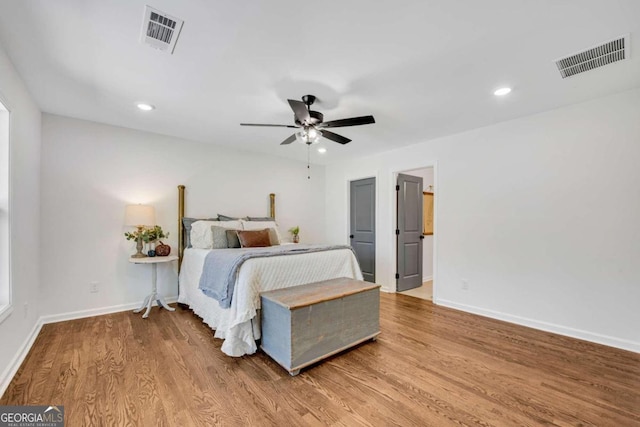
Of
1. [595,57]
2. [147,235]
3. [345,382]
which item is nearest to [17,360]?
[147,235]

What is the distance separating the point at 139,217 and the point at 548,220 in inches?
192

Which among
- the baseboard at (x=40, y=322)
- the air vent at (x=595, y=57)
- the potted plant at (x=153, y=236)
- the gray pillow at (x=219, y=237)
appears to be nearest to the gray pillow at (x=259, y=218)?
the gray pillow at (x=219, y=237)

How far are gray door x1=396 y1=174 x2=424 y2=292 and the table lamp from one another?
12.3 feet

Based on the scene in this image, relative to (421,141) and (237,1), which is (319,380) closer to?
(237,1)

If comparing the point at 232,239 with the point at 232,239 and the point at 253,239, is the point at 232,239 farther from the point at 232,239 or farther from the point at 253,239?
the point at 253,239

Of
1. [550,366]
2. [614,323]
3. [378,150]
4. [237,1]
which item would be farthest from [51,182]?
[614,323]

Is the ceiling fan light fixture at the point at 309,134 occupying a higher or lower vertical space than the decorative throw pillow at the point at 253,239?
higher

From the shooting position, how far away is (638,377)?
2.17m

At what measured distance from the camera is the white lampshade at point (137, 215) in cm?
347

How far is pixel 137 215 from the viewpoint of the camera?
349cm

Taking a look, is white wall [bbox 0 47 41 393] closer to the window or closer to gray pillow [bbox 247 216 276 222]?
the window

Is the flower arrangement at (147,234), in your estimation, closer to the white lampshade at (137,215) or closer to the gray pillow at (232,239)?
the white lampshade at (137,215)

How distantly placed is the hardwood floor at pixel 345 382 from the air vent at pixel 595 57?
2456 mm

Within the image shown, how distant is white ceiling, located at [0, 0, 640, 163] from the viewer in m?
1.64
